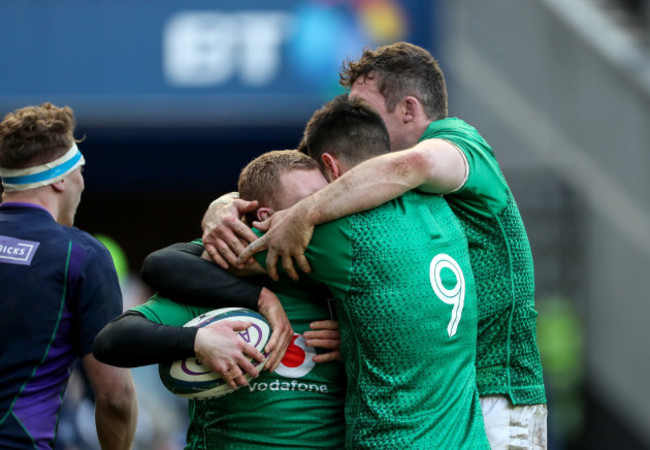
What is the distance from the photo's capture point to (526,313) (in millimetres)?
4336

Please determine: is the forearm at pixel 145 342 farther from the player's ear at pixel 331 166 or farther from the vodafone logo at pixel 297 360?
the player's ear at pixel 331 166

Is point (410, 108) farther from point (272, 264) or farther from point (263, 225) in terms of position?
point (272, 264)

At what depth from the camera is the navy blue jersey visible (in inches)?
183

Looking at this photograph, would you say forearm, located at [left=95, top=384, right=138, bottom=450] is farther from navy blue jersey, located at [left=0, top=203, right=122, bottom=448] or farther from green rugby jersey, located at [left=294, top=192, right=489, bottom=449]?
green rugby jersey, located at [left=294, top=192, right=489, bottom=449]

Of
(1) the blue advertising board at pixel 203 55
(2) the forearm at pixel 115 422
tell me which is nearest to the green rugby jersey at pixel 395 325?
(2) the forearm at pixel 115 422

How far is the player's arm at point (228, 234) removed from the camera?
3.91 meters

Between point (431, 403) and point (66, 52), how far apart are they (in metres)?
10.8

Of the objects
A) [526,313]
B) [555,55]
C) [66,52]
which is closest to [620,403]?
[555,55]

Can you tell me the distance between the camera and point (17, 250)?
4.75 metres

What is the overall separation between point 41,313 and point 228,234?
1228mm

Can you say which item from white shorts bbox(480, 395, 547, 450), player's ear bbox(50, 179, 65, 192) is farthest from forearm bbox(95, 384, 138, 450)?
white shorts bbox(480, 395, 547, 450)

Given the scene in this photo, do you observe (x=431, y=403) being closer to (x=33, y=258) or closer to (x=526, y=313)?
(x=526, y=313)

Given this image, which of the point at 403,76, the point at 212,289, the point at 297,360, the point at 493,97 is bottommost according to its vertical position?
the point at 493,97

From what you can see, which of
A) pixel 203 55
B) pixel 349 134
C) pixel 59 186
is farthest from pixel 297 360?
pixel 203 55
